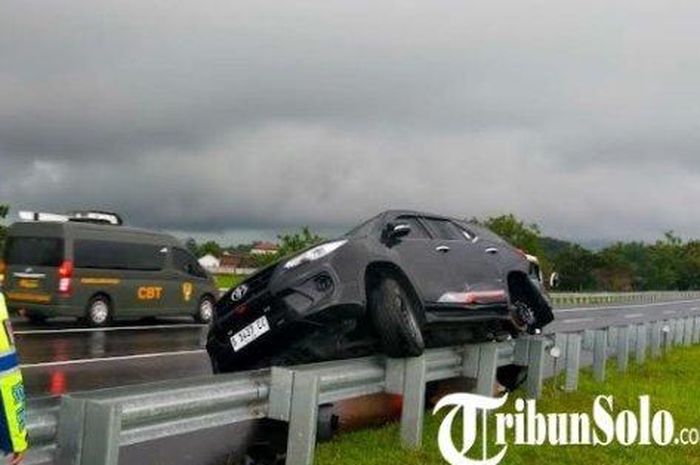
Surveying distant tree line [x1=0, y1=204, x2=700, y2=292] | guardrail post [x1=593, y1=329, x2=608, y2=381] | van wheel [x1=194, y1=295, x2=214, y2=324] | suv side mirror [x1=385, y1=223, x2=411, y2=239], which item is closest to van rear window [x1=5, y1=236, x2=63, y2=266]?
van wheel [x1=194, y1=295, x2=214, y2=324]

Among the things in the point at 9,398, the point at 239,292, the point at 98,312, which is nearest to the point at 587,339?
the point at 239,292

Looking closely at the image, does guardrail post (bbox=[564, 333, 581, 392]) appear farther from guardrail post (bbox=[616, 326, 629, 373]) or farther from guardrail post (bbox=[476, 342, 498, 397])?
guardrail post (bbox=[616, 326, 629, 373])

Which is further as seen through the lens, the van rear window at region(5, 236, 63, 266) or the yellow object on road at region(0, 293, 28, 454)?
the van rear window at region(5, 236, 63, 266)

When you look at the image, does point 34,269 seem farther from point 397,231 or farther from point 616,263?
point 616,263

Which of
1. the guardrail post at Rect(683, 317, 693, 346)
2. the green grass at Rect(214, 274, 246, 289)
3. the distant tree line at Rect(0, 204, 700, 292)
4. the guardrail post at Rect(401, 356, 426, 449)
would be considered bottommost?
the distant tree line at Rect(0, 204, 700, 292)

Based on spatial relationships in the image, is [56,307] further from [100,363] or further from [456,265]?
[456,265]

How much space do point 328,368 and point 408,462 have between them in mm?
988

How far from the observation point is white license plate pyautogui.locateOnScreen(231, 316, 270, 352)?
6.93 m

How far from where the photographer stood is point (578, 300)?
53.0 m

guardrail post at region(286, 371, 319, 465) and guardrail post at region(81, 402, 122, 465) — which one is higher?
guardrail post at region(81, 402, 122, 465)

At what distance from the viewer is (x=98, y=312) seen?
64.1ft

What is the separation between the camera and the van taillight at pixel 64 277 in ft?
61.1

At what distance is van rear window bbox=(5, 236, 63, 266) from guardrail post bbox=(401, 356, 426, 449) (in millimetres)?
13491

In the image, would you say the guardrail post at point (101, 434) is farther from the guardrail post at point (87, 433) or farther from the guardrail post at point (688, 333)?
the guardrail post at point (688, 333)
